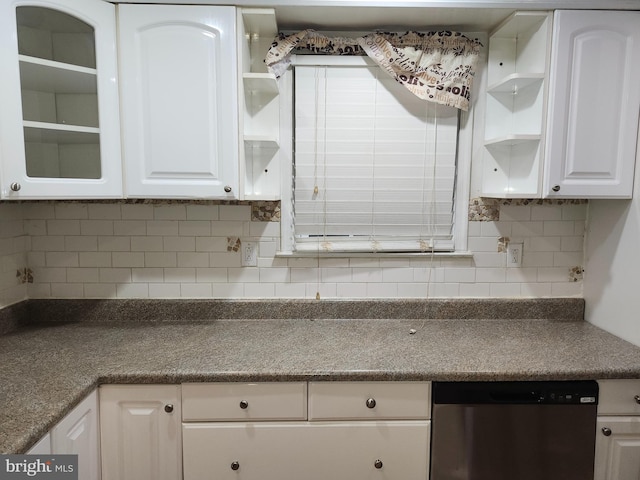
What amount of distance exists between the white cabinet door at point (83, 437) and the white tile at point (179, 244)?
2.37ft

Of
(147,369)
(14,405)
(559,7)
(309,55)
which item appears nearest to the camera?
(14,405)

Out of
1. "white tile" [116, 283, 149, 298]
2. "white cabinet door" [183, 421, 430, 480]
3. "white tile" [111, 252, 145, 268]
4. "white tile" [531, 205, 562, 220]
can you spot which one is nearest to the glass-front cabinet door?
"white tile" [111, 252, 145, 268]

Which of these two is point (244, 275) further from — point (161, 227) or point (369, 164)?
point (369, 164)

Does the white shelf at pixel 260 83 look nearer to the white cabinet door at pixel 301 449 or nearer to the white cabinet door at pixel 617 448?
the white cabinet door at pixel 301 449

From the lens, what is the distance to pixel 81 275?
191 cm

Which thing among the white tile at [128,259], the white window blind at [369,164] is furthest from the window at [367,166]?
the white tile at [128,259]

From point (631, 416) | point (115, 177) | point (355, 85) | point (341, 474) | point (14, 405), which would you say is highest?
point (355, 85)

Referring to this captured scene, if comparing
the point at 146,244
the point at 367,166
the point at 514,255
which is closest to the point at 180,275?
the point at 146,244

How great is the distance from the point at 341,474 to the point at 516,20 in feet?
6.00

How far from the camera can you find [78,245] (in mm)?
1896

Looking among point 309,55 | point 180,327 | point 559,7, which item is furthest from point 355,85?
point 180,327

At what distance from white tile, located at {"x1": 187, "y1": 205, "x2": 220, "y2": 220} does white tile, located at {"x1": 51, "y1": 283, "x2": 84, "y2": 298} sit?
0.62 meters

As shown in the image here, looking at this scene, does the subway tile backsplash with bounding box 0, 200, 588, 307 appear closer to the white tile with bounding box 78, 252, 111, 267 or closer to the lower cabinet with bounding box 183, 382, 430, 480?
the white tile with bounding box 78, 252, 111, 267

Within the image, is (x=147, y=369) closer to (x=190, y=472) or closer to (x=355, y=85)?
(x=190, y=472)
